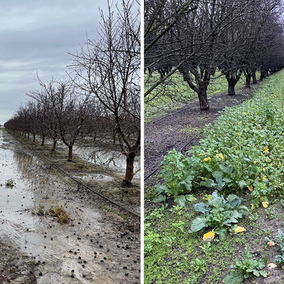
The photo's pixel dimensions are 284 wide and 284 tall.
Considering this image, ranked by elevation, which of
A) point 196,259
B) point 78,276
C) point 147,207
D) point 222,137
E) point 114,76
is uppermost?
point 114,76

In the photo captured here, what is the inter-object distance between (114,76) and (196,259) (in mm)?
3124

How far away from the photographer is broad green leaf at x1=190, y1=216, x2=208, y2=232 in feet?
6.23

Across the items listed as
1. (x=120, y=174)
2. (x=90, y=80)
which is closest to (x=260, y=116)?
(x=90, y=80)

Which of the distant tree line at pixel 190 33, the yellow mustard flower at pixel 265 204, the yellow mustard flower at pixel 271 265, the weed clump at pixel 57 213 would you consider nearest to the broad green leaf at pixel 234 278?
the yellow mustard flower at pixel 271 265

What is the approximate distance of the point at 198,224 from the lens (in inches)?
75.5

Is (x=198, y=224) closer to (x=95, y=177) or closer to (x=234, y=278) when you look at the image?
(x=234, y=278)

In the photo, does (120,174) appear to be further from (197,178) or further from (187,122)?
(197,178)

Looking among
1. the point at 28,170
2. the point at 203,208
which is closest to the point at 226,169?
the point at 203,208

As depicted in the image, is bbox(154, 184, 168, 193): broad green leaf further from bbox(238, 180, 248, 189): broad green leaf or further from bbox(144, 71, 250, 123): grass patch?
bbox(144, 71, 250, 123): grass patch

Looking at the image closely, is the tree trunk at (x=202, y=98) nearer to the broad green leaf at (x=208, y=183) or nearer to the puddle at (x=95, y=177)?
the puddle at (x=95, y=177)

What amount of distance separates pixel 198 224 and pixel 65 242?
7.76 feet

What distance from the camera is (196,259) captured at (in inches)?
66.6

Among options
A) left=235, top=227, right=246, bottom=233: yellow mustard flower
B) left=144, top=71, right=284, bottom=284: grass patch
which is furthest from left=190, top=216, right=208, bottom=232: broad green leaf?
left=235, top=227, right=246, bottom=233: yellow mustard flower

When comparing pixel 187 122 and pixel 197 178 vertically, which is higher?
pixel 187 122
